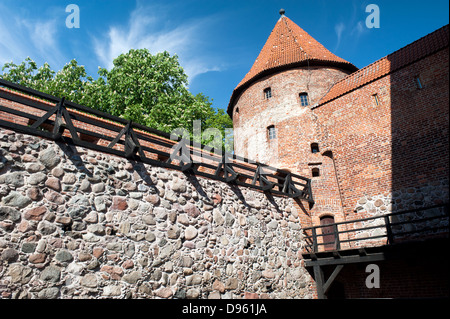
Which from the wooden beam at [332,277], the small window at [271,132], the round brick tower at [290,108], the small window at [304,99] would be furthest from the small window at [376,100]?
the wooden beam at [332,277]

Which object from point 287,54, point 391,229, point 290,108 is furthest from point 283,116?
point 391,229

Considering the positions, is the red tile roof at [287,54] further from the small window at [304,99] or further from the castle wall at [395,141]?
the castle wall at [395,141]

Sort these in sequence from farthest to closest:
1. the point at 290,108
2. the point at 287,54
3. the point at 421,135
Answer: the point at 287,54 → the point at 290,108 → the point at 421,135

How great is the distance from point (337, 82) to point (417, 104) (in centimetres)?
401

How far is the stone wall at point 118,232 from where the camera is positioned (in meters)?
4.53

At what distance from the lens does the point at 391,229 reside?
838 centimetres

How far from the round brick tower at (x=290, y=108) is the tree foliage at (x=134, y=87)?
285 centimetres

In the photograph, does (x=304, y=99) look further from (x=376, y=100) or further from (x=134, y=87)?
(x=134, y=87)

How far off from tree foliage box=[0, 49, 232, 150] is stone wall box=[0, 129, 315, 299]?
722 cm

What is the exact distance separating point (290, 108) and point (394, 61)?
13.7 feet

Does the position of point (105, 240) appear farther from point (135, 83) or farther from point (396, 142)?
point (135, 83)

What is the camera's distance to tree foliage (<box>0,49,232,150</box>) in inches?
559

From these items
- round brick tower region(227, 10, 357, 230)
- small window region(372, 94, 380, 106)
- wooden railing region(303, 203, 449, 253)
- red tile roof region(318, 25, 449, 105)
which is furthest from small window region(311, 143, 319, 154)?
wooden railing region(303, 203, 449, 253)
